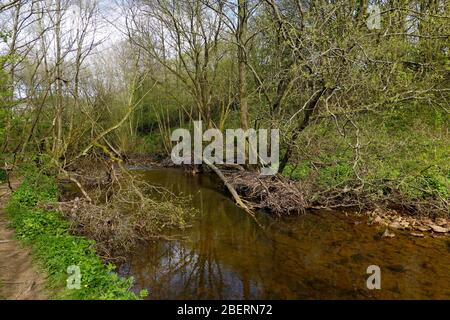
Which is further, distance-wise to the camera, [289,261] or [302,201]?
[302,201]

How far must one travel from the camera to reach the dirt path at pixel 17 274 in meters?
4.53

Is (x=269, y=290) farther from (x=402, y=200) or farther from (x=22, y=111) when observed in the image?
(x=22, y=111)

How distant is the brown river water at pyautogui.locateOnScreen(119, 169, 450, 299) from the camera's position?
5395mm

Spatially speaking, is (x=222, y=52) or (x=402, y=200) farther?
(x=222, y=52)

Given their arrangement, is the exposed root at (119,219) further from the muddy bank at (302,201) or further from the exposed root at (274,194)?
the exposed root at (274,194)

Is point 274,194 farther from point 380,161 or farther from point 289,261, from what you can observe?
point 289,261

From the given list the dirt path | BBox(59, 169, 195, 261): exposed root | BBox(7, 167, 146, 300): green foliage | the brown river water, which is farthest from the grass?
the dirt path

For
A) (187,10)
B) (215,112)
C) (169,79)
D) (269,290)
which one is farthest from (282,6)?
(269,290)

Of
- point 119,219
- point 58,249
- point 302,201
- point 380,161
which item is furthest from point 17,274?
point 380,161

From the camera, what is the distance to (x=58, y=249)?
5672 mm

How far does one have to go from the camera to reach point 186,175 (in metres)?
16.9

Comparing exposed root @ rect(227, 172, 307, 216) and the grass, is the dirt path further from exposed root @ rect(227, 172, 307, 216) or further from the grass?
the grass

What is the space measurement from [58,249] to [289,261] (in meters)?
4.22

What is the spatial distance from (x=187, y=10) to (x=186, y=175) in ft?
25.8
